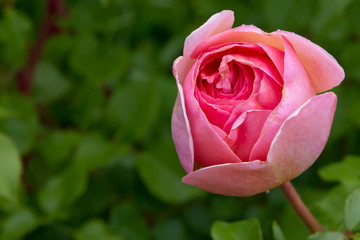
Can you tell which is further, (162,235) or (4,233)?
(162,235)

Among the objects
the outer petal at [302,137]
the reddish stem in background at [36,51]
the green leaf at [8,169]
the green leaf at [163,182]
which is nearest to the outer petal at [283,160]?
the outer petal at [302,137]

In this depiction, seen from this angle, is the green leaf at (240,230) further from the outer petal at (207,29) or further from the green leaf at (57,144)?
the green leaf at (57,144)

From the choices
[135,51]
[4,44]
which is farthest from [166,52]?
[4,44]

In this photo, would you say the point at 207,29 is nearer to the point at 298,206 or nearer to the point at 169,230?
the point at 298,206

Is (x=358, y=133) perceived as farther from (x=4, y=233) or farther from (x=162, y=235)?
(x=4, y=233)

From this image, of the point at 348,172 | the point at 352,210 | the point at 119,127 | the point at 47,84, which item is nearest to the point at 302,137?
the point at 352,210

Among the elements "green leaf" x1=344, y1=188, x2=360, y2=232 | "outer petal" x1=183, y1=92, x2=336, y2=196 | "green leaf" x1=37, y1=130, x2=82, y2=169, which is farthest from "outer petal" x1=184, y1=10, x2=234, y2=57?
"green leaf" x1=37, y1=130, x2=82, y2=169
